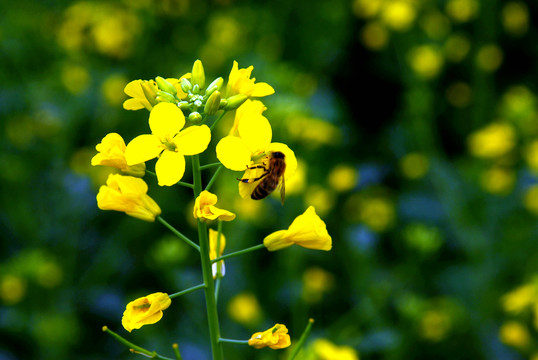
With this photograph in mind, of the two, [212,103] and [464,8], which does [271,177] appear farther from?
[464,8]

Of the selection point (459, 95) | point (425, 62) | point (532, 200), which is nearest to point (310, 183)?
point (425, 62)

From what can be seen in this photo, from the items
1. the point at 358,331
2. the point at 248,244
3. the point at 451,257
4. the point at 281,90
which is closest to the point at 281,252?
the point at 248,244

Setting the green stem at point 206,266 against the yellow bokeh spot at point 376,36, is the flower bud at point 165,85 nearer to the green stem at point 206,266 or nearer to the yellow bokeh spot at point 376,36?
the green stem at point 206,266

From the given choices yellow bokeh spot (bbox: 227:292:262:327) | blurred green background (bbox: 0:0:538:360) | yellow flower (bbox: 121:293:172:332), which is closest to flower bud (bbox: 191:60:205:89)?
yellow flower (bbox: 121:293:172:332)

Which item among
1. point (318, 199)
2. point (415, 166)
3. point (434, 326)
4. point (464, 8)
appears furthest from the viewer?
point (464, 8)

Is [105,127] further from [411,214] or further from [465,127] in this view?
[465,127]

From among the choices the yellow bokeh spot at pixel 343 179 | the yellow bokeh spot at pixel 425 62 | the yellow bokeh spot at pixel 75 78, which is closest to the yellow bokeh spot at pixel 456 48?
the yellow bokeh spot at pixel 425 62
